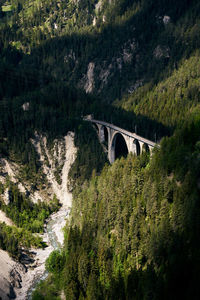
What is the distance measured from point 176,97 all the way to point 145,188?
10238cm

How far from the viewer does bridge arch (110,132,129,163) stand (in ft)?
515

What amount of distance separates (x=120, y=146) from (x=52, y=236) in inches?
1962

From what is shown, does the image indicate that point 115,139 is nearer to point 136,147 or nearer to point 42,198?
point 136,147

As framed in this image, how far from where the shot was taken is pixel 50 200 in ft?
464

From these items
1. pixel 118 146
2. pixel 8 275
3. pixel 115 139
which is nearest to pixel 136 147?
pixel 115 139

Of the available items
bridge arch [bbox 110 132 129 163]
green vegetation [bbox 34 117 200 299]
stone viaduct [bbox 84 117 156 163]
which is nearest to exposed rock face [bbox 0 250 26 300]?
green vegetation [bbox 34 117 200 299]

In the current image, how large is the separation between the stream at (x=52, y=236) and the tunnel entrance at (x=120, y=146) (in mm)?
30788

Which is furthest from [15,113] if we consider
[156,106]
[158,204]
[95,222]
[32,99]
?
[158,204]

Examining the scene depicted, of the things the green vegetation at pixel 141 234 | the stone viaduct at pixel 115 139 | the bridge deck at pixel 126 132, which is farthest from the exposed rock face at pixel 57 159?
→ the green vegetation at pixel 141 234

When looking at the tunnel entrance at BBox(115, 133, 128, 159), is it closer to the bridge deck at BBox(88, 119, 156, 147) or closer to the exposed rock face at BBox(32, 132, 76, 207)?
the bridge deck at BBox(88, 119, 156, 147)

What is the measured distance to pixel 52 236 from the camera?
120 m

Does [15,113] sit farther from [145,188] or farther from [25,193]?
[145,188]

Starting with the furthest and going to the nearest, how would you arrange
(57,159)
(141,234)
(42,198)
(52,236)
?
1. (57,159)
2. (42,198)
3. (52,236)
4. (141,234)

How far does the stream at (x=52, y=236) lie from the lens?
323 feet
